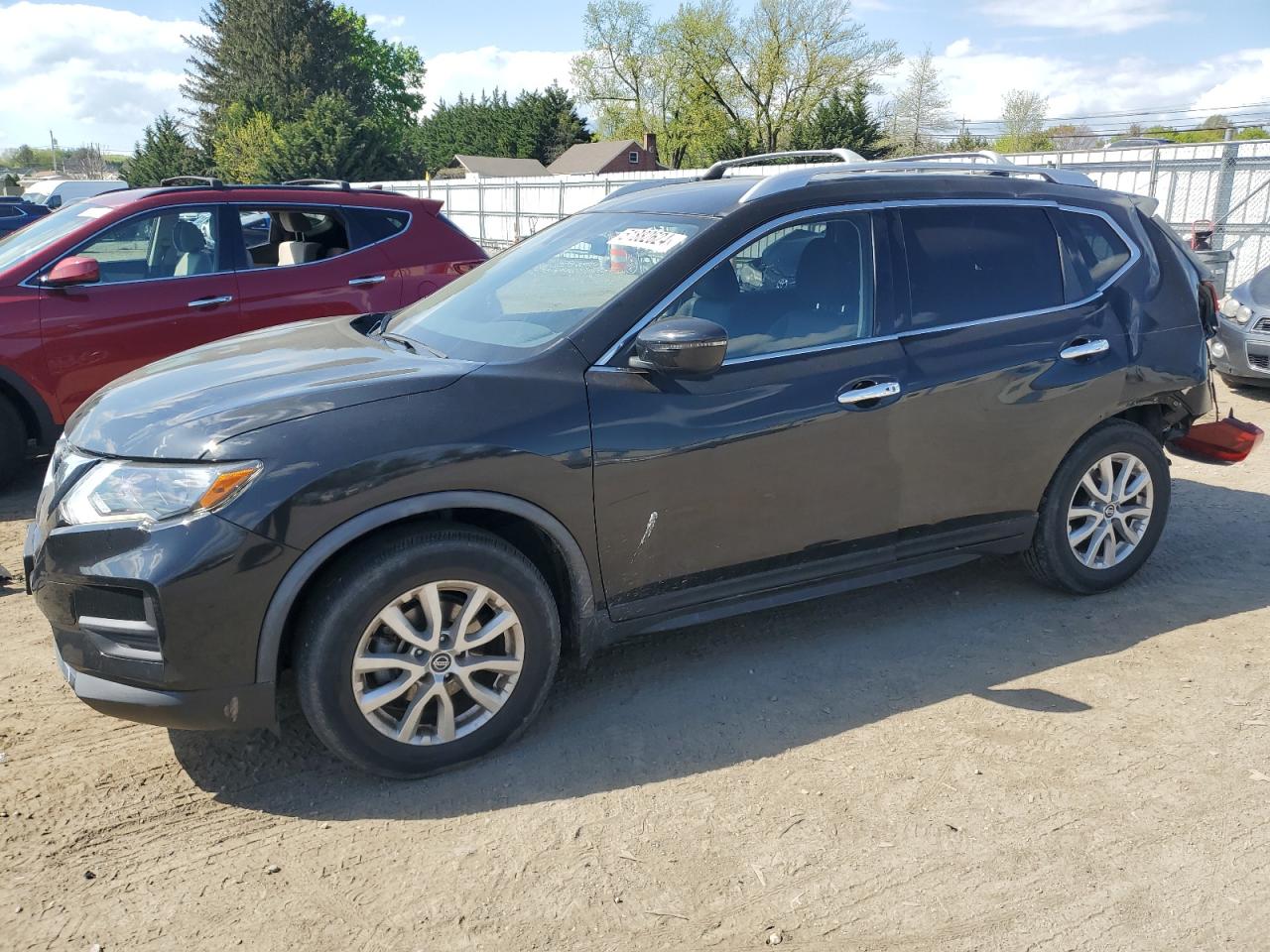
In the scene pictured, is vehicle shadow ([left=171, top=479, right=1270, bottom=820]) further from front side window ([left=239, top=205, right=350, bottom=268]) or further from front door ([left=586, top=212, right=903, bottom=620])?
front side window ([left=239, top=205, right=350, bottom=268])

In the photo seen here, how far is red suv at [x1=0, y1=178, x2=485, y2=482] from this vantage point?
20.3ft

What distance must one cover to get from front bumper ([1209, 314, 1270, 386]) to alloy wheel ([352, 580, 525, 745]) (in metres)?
8.36

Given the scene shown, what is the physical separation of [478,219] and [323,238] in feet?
70.5

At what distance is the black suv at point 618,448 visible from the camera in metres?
2.95

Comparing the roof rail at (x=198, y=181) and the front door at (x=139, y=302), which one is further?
the roof rail at (x=198, y=181)

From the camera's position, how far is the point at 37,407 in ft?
20.2

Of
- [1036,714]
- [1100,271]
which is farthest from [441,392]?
[1100,271]

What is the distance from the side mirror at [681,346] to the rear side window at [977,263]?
3.37 ft

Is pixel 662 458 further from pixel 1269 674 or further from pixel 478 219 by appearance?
pixel 478 219

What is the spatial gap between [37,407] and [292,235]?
80.1 inches

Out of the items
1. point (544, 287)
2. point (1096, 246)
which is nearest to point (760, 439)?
point (544, 287)

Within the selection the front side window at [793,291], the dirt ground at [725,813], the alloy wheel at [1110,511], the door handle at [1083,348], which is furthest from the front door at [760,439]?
the alloy wheel at [1110,511]

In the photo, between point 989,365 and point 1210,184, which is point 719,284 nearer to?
point 989,365

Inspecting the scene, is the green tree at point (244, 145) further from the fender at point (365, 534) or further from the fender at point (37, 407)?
the fender at point (365, 534)
